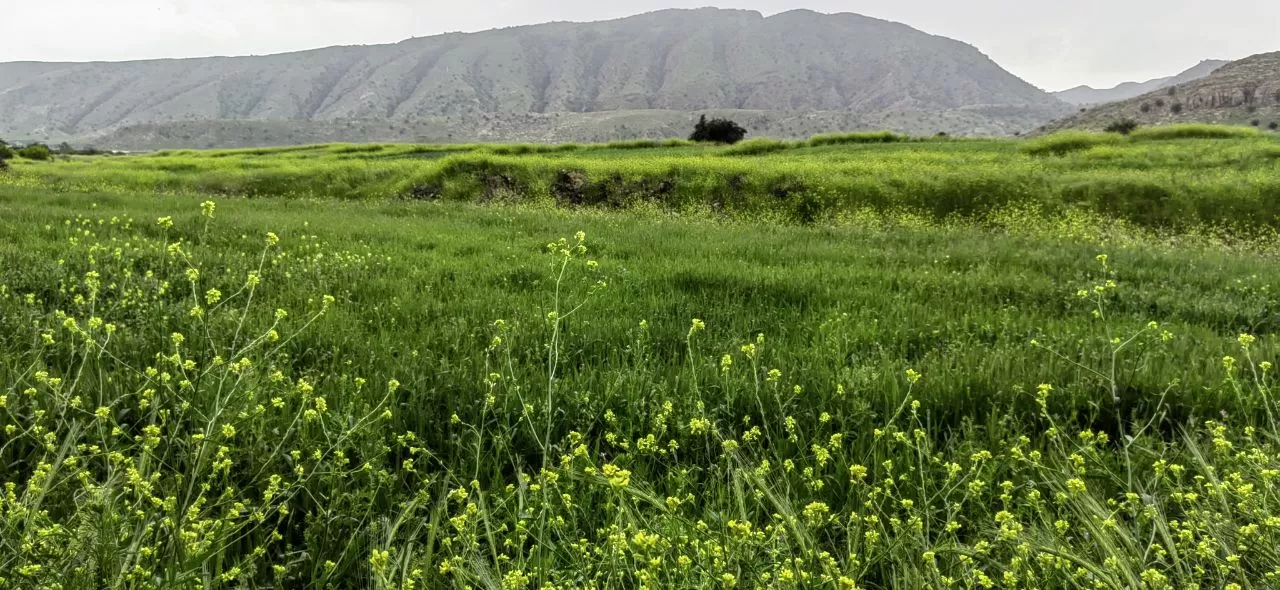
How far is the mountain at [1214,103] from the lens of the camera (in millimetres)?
72188

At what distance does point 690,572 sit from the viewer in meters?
1.47

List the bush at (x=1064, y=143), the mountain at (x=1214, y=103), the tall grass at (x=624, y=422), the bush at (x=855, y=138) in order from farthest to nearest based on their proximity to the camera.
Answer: the mountain at (x=1214, y=103)
the bush at (x=855, y=138)
the bush at (x=1064, y=143)
the tall grass at (x=624, y=422)

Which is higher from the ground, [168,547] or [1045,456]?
[168,547]

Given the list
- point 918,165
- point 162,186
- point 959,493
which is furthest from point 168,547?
point 162,186

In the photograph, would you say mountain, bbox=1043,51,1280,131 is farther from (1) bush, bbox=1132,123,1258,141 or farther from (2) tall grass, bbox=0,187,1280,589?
(2) tall grass, bbox=0,187,1280,589

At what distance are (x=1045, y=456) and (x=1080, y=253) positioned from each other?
7.37 meters

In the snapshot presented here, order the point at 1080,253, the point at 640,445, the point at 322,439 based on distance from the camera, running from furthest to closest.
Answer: the point at 1080,253 < the point at 322,439 < the point at 640,445

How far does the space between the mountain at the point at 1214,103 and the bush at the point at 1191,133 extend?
52.2 metres

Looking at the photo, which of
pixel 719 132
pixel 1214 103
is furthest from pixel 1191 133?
pixel 1214 103

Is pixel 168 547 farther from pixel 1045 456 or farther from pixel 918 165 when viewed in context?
pixel 918 165

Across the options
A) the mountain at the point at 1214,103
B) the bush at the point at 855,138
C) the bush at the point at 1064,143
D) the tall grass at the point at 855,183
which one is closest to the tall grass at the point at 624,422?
the tall grass at the point at 855,183

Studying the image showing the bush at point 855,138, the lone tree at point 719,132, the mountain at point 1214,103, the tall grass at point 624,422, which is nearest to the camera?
the tall grass at point 624,422

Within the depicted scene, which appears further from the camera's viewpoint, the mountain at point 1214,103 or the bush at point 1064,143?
the mountain at point 1214,103

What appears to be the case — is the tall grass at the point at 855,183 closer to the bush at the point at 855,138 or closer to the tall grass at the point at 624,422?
the tall grass at the point at 624,422
